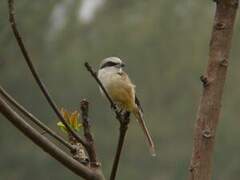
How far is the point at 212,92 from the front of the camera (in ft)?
6.23

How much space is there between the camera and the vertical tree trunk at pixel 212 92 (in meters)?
1.88

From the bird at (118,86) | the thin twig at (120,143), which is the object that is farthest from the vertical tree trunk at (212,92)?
the bird at (118,86)

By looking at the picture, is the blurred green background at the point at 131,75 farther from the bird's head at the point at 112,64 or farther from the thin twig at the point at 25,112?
the thin twig at the point at 25,112

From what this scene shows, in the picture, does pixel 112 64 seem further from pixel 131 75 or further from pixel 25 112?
pixel 131 75

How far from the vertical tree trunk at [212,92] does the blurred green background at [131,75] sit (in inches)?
551

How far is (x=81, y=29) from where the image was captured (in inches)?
983

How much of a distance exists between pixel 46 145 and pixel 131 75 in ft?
70.2

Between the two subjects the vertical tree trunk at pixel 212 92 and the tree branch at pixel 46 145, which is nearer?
the tree branch at pixel 46 145

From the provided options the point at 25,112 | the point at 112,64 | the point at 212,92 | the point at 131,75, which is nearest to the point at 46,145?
the point at 25,112

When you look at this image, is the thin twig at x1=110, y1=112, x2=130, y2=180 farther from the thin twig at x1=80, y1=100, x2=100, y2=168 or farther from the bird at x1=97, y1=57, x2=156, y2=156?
the bird at x1=97, y1=57, x2=156, y2=156

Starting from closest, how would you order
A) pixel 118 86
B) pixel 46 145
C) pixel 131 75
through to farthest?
pixel 46 145, pixel 118 86, pixel 131 75

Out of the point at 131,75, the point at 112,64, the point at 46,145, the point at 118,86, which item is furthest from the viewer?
the point at 131,75

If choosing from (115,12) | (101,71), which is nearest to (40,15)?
(115,12)

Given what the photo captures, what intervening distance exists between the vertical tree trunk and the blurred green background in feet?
45.9
